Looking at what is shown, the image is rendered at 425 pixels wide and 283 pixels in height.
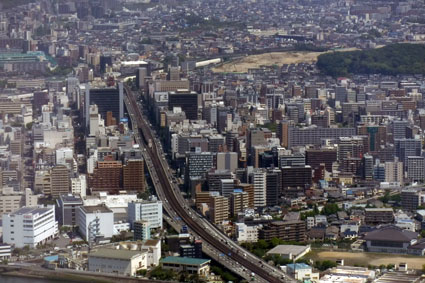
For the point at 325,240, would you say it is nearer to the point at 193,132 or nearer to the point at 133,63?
the point at 193,132

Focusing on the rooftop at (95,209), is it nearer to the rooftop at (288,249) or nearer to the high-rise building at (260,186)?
the rooftop at (288,249)

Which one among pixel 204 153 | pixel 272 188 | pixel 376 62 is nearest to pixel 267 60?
pixel 376 62

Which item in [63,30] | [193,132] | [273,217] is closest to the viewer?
[273,217]

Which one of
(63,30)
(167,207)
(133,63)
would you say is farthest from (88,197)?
(63,30)

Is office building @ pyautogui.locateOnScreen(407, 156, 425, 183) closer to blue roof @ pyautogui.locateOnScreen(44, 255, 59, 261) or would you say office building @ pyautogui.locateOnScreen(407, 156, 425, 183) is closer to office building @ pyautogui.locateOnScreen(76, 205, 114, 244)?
office building @ pyautogui.locateOnScreen(76, 205, 114, 244)

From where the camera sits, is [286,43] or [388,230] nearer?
[388,230]

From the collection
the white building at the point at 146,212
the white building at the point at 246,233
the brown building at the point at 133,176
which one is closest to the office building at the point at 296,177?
the brown building at the point at 133,176
